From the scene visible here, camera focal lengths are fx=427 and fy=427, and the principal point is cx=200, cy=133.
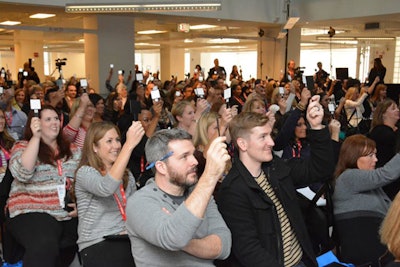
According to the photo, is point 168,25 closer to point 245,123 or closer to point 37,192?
point 37,192

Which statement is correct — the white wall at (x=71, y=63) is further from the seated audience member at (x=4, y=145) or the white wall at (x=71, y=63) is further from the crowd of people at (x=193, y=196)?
the crowd of people at (x=193, y=196)

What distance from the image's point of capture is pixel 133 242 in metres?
1.85

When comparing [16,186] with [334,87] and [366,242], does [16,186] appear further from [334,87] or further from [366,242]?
[334,87]

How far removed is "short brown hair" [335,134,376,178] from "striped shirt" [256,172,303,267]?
2.60 feet

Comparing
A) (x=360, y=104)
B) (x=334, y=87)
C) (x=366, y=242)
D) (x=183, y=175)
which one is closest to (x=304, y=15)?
(x=334, y=87)

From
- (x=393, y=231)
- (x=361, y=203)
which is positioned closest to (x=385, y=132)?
(x=361, y=203)

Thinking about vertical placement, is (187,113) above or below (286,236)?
above

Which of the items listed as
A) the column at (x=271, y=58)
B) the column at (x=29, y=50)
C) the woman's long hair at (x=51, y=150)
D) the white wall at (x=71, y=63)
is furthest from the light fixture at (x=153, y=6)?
the white wall at (x=71, y=63)

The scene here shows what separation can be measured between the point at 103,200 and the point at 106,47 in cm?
738

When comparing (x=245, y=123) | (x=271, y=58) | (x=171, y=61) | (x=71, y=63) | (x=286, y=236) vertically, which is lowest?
(x=286, y=236)

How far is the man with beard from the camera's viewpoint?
5.10 ft

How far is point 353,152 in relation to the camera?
9.34 feet

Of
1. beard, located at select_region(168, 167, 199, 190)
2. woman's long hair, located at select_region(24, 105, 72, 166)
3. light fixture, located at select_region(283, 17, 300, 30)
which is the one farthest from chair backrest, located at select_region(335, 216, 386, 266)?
light fixture, located at select_region(283, 17, 300, 30)

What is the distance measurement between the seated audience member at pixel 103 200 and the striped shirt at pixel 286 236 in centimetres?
76
